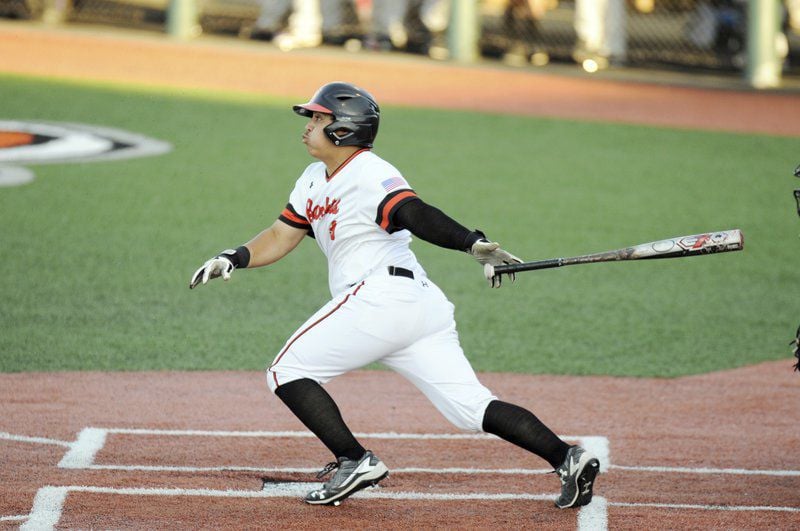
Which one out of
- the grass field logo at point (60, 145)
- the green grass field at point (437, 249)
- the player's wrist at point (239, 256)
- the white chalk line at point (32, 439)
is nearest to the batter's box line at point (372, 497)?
the white chalk line at point (32, 439)

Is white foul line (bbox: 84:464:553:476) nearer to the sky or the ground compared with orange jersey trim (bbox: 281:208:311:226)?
nearer to the ground

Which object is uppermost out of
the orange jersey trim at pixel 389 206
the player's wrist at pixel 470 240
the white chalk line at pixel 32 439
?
the orange jersey trim at pixel 389 206

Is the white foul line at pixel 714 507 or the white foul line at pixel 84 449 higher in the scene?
the white foul line at pixel 714 507

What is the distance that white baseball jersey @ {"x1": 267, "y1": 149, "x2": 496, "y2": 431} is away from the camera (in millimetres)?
4637

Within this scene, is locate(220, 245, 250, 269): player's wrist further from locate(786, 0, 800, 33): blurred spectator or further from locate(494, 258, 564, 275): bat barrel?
locate(786, 0, 800, 33): blurred spectator

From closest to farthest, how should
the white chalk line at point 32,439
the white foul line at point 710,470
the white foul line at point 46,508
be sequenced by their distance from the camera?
the white foul line at point 46,508 < the white foul line at point 710,470 < the white chalk line at point 32,439

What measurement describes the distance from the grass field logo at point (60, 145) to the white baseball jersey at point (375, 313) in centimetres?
729

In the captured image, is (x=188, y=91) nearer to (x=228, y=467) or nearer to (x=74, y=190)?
(x=74, y=190)

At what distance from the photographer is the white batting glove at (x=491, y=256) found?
4.49 meters

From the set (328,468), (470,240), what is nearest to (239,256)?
(328,468)

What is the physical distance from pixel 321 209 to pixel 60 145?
852 centimetres

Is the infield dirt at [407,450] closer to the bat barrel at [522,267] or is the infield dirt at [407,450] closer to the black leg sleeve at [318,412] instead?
the black leg sleeve at [318,412]

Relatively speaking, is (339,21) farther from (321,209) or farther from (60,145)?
(321,209)

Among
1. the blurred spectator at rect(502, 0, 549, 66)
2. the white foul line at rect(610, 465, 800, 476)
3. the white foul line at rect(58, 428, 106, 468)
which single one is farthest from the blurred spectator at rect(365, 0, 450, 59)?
the white foul line at rect(610, 465, 800, 476)
